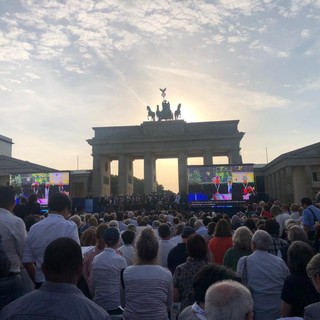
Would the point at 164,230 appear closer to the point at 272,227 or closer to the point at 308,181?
the point at 272,227

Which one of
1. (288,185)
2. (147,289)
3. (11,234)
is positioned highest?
(288,185)

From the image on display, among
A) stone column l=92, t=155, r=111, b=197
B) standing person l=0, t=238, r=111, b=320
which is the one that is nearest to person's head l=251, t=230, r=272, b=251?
standing person l=0, t=238, r=111, b=320

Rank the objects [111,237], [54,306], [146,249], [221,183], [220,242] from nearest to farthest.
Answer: [54,306] < [146,249] < [111,237] < [220,242] < [221,183]

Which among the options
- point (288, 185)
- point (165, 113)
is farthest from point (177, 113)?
point (288, 185)

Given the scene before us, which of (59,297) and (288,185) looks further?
(288,185)

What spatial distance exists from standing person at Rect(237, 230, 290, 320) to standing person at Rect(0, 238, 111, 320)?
3.28 meters

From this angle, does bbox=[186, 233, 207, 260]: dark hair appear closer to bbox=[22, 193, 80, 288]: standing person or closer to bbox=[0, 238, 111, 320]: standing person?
bbox=[22, 193, 80, 288]: standing person

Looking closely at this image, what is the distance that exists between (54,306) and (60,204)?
2959mm

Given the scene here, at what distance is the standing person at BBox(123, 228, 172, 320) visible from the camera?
456 cm

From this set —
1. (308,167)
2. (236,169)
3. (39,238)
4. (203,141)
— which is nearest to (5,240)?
(39,238)

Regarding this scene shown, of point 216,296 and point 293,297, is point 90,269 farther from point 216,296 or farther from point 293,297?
point 216,296

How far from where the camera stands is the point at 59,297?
260 centimetres

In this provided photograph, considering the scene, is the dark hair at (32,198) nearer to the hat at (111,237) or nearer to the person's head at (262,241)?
the hat at (111,237)

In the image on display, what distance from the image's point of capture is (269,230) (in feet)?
22.9
